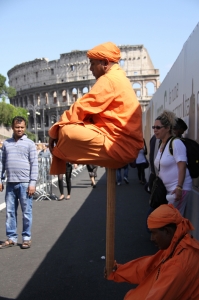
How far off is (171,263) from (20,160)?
13.9ft

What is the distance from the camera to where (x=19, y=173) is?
6.45m

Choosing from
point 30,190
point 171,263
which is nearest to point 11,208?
point 30,190

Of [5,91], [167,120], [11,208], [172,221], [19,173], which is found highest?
[5,91]

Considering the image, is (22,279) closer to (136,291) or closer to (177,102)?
(136,291)

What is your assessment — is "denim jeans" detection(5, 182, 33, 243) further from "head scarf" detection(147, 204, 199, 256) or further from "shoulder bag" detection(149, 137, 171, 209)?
"head scarf" detection(147, 204, 199, 256)

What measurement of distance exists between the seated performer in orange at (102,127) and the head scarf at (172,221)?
430mm

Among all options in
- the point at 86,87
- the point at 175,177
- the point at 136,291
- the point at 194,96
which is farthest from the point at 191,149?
the point at 86,87

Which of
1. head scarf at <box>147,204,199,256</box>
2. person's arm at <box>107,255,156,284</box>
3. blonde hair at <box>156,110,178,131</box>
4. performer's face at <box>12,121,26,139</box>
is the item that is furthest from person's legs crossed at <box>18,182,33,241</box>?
head scarf at <box>147,204,199,256</box>

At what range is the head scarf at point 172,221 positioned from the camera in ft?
8.86

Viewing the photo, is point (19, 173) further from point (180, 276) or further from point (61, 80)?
point (61, 80)

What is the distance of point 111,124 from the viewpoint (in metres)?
2.92

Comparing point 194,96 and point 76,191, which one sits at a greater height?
point 194,96

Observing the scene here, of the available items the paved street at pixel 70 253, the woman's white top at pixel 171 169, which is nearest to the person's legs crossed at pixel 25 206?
the paved street at pixel 70 253

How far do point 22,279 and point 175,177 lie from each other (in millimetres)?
2170
